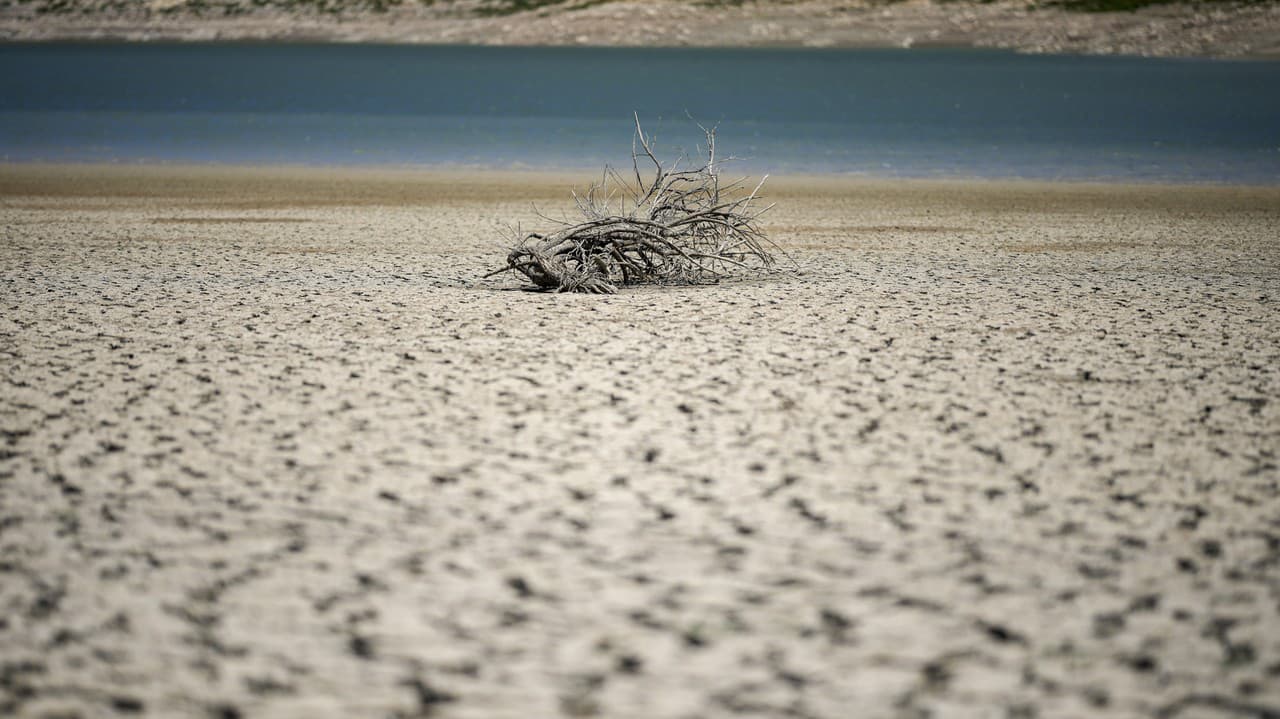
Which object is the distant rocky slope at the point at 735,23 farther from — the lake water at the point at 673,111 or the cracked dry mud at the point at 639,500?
the cracked dry mud at the point at 639,500

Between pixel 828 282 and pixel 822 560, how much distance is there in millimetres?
4990

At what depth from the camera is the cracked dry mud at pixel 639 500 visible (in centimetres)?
266

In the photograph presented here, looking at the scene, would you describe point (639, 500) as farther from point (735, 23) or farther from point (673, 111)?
point (735, 23)

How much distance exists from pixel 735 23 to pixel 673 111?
149ft

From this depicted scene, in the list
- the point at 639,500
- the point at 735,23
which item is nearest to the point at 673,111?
the point at 639,500

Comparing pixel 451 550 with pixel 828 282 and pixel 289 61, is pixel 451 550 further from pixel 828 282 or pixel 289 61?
pixel 289 61

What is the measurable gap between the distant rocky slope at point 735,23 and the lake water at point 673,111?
201cm

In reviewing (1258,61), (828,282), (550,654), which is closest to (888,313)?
(828,282)

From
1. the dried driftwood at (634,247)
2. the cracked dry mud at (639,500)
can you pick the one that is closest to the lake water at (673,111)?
the dried driftwood at (634,247)

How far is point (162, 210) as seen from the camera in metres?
13.0

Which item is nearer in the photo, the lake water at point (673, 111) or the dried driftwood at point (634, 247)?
the dried driftwood at point (634, 247)

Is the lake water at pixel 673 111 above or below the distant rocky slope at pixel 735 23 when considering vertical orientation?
below

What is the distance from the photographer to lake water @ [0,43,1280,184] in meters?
22.5

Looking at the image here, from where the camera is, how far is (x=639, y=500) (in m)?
3.76
